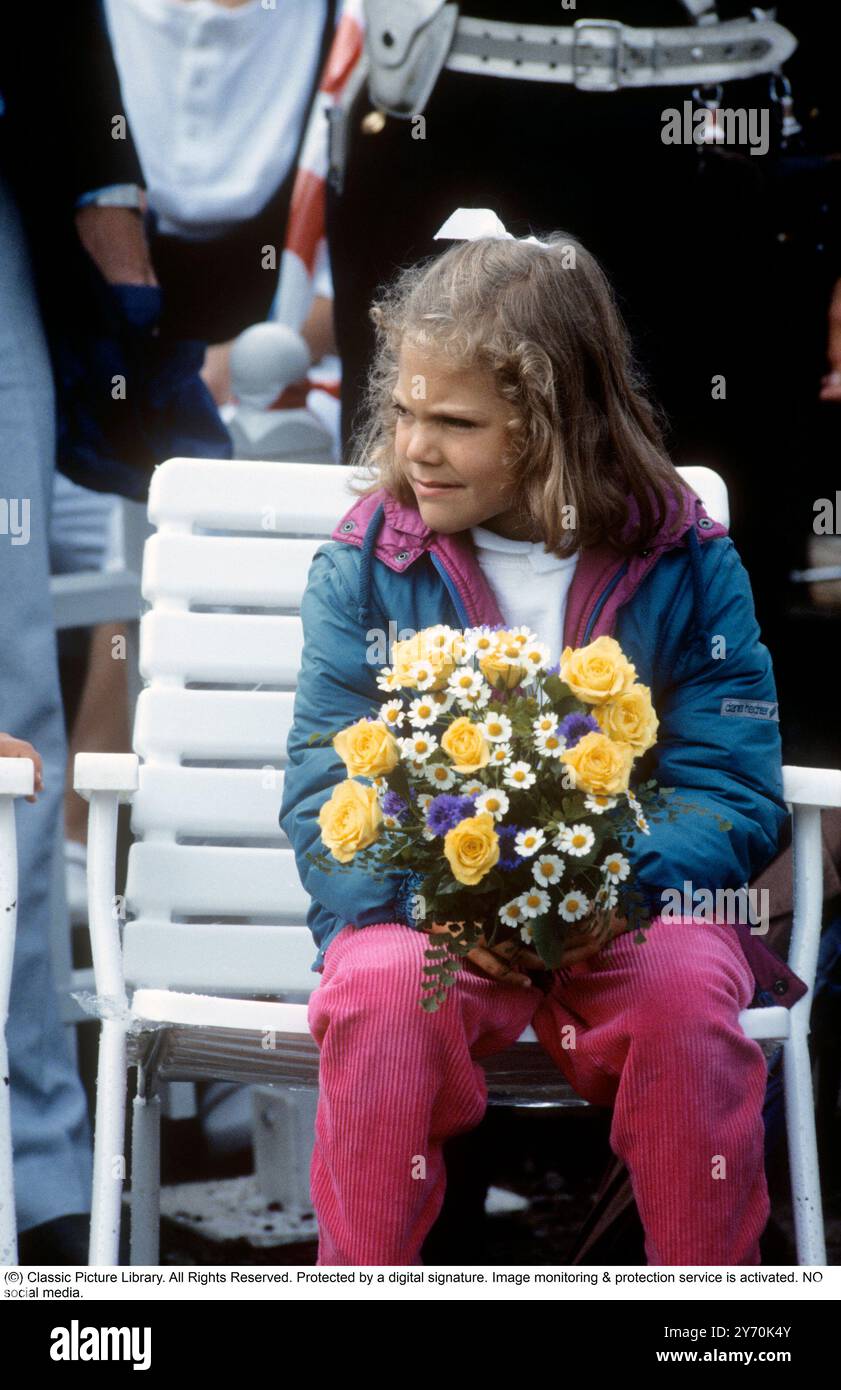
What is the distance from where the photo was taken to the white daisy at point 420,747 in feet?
7.36

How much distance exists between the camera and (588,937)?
2.30 m

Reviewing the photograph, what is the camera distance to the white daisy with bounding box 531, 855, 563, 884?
2.20 metres

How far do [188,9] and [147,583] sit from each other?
1.12m

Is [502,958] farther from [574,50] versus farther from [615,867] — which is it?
[574,50]

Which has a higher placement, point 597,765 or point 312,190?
point 312,190

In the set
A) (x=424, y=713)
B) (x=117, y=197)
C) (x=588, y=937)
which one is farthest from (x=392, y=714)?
(x=117, y=197)

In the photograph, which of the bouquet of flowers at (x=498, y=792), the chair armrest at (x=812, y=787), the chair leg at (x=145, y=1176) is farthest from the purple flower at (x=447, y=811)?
the chair leg at (x=145, y=1176)

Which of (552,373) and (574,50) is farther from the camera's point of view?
(574,50)

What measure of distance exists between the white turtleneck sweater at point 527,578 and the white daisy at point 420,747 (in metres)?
0.44

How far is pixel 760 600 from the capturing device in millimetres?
3670

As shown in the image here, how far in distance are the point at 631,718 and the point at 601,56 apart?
1.70m
